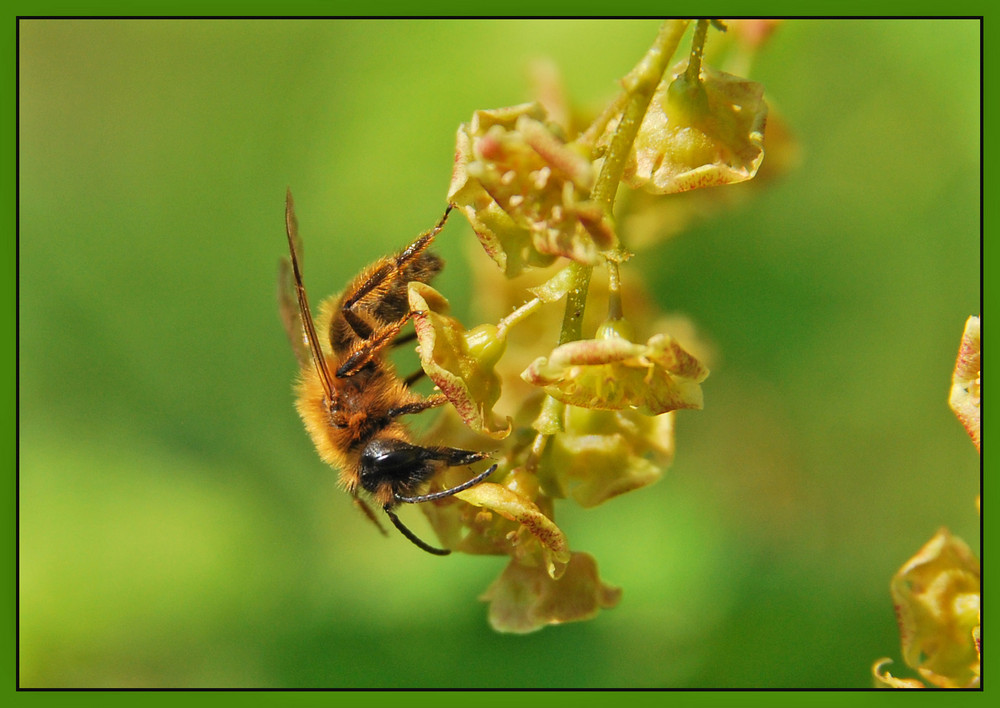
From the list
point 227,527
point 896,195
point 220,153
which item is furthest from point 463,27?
point 227,527

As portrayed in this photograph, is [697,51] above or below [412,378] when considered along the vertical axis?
above

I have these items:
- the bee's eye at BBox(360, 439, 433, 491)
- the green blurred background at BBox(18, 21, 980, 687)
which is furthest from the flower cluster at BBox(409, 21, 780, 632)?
the green blurred background at BBox(18, 21, 980, 687)

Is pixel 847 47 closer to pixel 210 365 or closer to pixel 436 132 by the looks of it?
pixel 436 132

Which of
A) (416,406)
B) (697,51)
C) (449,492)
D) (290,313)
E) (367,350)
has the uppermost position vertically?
(697,51)

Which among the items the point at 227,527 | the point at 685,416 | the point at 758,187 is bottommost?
the point at 227,527

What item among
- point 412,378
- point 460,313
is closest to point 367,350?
point 412,378

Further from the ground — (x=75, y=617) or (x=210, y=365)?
(x=210, y=365)

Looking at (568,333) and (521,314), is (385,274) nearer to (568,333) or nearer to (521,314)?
(521,314)
